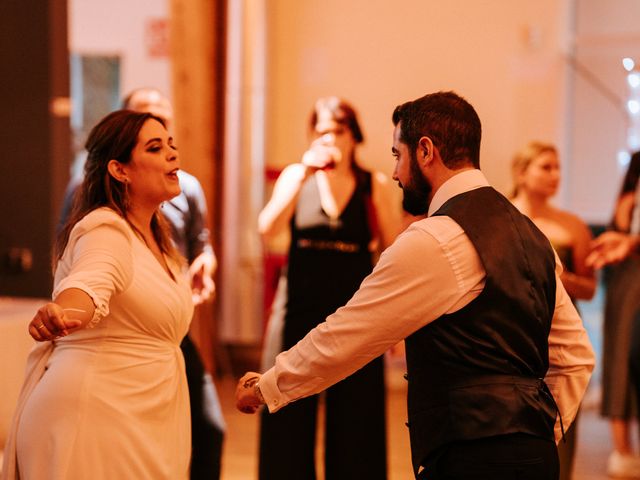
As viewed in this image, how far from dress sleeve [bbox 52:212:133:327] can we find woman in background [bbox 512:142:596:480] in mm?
1936

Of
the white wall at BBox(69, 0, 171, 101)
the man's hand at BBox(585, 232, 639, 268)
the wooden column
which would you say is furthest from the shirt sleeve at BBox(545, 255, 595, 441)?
the white wall at BBox(69, 0, 171, 101)

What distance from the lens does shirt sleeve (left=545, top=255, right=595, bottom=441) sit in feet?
6.59

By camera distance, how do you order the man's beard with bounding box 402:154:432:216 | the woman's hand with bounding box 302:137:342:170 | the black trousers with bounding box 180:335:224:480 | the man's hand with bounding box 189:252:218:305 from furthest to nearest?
the man's hand with bounding box 189:252:218:305
the woman's hand with bounding box 302:137:342:170
the black trousers with bounding box 180:335:224:480
the man's beard with bounding box 402:154:432:216

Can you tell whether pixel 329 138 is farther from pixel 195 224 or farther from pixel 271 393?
pixel 271 393

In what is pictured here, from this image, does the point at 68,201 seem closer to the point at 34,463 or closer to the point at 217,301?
the point at 34,463

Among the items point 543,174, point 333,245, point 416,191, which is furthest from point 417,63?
point 416,191

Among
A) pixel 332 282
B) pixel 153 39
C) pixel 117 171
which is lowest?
pixel 332 282

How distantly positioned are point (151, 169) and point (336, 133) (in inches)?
44.6

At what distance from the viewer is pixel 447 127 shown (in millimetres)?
1856

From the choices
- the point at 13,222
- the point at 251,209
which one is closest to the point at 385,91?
the point at 251,209

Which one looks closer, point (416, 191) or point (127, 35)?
point (416, 191)

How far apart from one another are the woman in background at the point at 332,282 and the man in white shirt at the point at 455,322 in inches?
53.6

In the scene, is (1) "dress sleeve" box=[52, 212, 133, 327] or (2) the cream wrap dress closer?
(1) "dress sleeve" box=[52, 212, 133, 327]

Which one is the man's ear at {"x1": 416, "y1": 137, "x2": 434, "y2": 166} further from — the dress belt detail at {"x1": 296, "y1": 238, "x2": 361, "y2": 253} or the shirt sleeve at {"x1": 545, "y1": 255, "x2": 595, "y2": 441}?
the dress belt detail at {"x1": 296, "y1": 238, "x2": 361, "y2": 253}
